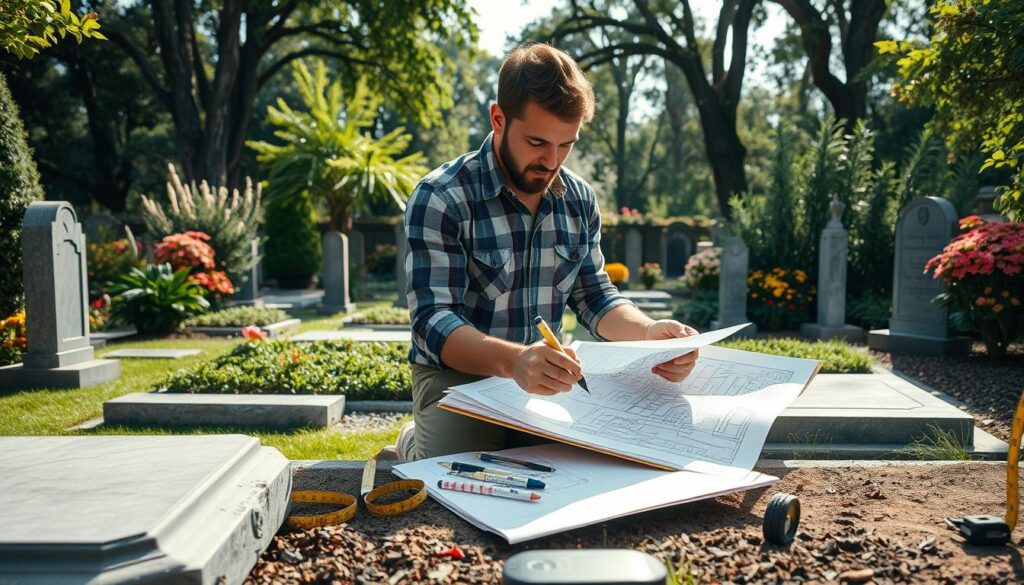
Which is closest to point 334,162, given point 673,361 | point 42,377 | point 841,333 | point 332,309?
point 332,309

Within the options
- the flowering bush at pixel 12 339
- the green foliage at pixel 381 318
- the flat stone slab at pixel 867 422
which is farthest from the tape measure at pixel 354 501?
the green foliage at pixel 381 318

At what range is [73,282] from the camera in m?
5.99

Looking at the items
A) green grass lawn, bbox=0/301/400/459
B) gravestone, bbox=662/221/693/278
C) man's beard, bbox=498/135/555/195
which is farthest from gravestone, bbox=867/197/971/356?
gravestone, bbox=662/221/693/278

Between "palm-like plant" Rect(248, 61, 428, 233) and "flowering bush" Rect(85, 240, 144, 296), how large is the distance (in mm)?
4693

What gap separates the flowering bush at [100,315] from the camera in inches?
329

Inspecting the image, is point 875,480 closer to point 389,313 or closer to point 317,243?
point 389,313

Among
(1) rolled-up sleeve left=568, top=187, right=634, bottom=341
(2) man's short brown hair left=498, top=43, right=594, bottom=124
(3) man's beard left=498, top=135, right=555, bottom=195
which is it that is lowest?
(1) rolled-up sleeve left=568, top=187, right=634, bottom=341

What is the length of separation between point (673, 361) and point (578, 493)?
2.18 feet

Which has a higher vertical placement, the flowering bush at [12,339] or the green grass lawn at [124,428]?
the flowering bush at [12,339]

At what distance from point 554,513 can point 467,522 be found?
0.70ft

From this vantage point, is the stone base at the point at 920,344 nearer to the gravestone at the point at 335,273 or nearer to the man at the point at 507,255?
the man at the point at 507,255

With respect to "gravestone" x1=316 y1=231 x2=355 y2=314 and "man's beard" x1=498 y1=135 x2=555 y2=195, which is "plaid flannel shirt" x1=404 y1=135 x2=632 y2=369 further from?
"gravestone" x1=316 y1=231 x2=355 y2=314

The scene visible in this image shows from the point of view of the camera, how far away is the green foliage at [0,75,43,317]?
20.2 feet

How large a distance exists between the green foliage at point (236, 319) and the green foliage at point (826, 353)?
19.0ft
